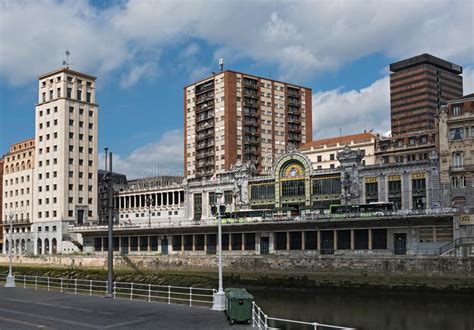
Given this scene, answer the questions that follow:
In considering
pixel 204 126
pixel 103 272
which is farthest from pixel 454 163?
pixel 204 126

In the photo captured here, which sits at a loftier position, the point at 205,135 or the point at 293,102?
the point at 293,102

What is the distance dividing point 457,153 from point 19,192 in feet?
335

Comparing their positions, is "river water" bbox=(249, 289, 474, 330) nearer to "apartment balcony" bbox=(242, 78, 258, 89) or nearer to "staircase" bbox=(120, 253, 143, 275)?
"staircase" bbox=(120, 253, 143, 275)

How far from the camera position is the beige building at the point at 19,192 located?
137 metres

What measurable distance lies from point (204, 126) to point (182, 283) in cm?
7564

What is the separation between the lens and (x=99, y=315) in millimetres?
33031

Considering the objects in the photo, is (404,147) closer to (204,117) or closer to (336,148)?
(336,148)

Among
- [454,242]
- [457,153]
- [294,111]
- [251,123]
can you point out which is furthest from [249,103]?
[454,242]

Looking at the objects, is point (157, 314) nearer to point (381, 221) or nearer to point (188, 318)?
point (188, 318)

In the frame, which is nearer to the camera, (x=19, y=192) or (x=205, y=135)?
(x=19, y=192)

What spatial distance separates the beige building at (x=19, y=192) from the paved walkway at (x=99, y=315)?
329 feet

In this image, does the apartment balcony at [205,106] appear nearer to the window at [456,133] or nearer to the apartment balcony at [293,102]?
the apartment balcony at [293,102]

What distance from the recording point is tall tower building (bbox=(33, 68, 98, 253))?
130 m

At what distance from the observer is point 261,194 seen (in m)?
109
